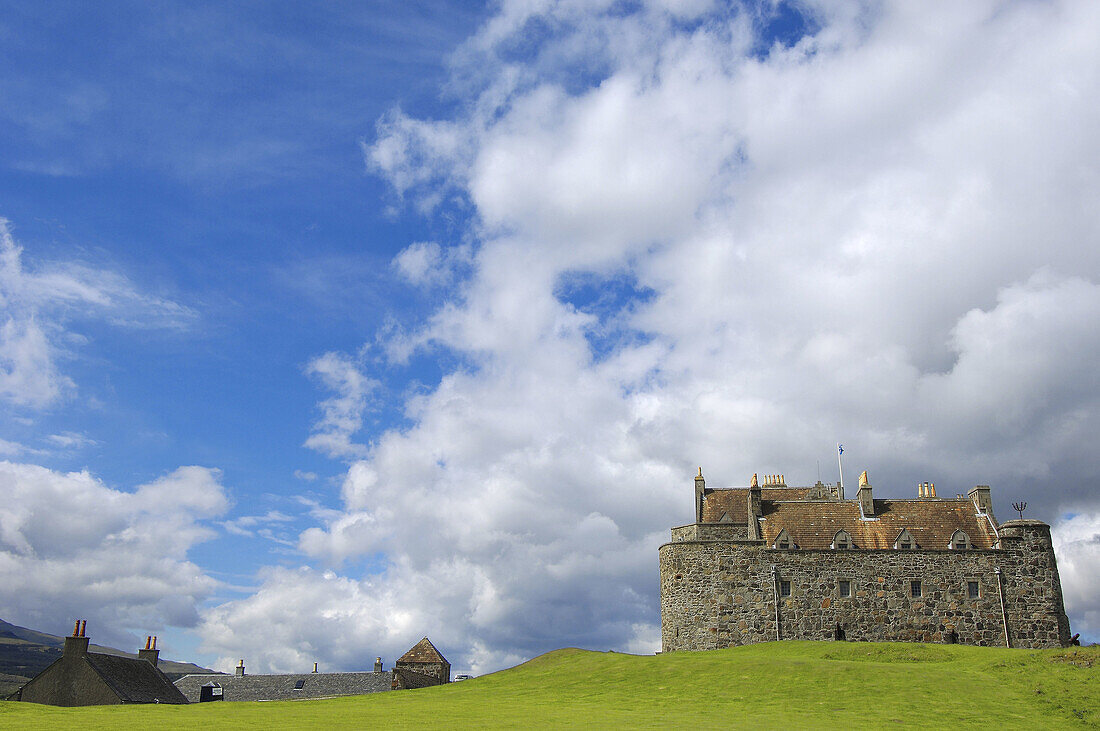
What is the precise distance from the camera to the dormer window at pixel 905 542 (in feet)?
220

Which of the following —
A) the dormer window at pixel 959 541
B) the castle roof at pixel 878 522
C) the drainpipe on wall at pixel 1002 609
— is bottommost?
the drainpipe on wall at pixel 1002 609

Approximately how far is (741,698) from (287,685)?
63.6m

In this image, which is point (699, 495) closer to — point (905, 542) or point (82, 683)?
point (905, 542)

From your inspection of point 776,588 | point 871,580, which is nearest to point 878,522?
point 871,580

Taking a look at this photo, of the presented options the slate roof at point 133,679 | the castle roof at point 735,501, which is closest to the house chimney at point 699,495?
the castle roof at point 735,501

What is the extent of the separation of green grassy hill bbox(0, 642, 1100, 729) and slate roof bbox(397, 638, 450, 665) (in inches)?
1344

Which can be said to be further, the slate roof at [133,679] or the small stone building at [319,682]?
the small stone building at [319,682]

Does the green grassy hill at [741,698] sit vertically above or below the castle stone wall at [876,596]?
below

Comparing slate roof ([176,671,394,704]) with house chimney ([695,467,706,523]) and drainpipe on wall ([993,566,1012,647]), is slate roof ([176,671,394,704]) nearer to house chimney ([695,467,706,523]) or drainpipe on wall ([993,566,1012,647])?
house chimney ([695,467,706,523])

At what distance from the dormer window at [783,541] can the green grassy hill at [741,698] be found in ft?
32.7

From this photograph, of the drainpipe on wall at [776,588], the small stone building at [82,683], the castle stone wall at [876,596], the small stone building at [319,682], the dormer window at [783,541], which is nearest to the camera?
the small stone building at [82,683]

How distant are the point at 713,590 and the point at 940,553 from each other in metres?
18.6

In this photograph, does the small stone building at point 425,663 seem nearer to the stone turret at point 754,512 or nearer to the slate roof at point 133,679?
the slate roof at point 133,679

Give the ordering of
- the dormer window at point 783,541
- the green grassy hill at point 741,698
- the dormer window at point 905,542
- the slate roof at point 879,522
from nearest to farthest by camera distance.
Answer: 1. the green grassy hill at point 741,698
2. the dormer window at point 905,542
3. the slate roof at point 879,522
4. the dormer window at point 783,541
